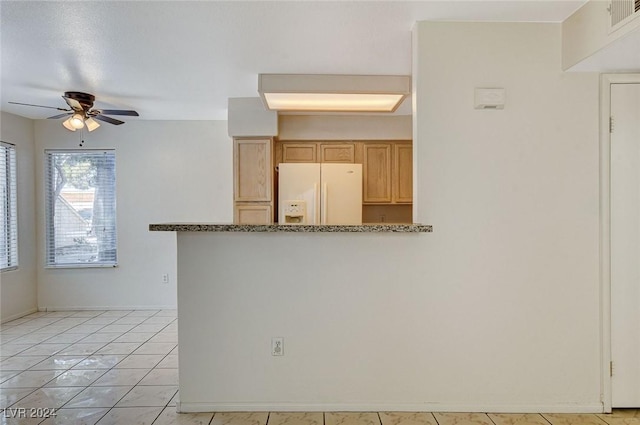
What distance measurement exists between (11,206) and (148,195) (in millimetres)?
1469

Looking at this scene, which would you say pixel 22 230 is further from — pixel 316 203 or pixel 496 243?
pixel 496 243

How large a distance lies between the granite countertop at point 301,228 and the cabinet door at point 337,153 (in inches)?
93.4

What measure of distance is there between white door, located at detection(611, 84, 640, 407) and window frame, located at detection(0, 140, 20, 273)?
571 cm

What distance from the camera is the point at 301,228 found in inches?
86.2

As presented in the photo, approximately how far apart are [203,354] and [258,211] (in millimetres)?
2033

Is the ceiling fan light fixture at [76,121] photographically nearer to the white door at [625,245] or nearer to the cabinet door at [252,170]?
the cabinet door at [252,170]

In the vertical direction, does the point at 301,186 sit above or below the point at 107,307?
above

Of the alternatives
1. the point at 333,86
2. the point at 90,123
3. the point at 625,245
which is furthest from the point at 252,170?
the point at 625,245

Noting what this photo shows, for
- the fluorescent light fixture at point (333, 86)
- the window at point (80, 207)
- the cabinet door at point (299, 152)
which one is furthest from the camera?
the window at point (80, 207)

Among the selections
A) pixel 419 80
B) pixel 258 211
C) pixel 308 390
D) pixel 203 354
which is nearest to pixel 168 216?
pixel 258 211

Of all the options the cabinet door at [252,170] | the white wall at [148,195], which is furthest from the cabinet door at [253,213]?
the white wall at [148,195]

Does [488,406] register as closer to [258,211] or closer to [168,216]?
[258,211]

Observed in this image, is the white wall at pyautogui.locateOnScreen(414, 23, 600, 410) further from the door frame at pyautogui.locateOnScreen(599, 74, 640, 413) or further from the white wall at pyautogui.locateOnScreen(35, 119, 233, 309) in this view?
the white wall at pyautogui.locateOnScreen(35, 119, 233, 309)

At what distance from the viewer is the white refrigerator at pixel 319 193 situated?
4.03 metres
